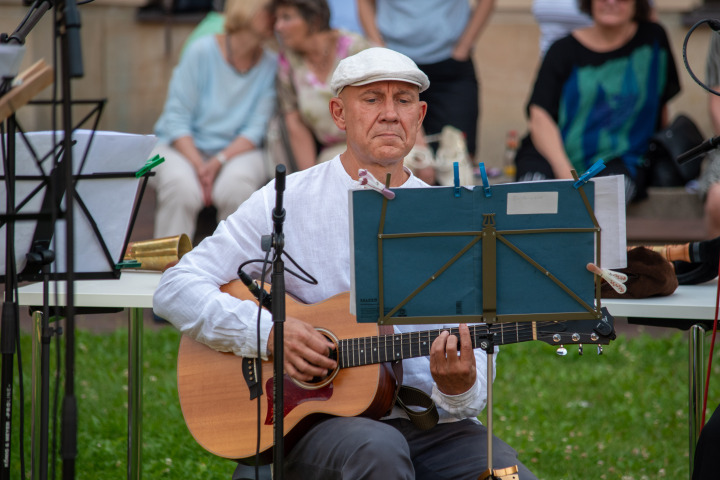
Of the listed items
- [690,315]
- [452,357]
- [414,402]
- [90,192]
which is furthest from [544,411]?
[90,192]

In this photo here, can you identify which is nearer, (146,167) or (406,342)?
(406,342)

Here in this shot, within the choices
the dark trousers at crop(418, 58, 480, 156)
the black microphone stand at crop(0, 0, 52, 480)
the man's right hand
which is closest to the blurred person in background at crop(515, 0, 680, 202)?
the dark trousers at crop(418, 58, 480, 156)

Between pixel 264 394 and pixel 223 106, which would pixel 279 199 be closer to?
pixel 264 394

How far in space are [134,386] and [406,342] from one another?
4.20ft

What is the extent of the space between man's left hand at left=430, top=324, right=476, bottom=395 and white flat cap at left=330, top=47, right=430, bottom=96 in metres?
0.87

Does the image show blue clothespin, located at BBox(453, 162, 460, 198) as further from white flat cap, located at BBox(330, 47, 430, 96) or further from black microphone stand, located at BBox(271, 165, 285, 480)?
white flat cap, located at BBox(330, 47, 430, 96)

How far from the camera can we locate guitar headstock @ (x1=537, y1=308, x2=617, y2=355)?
273 centimetres

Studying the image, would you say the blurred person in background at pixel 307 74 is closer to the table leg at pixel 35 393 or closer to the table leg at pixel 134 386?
the table leg at pixel 134 386

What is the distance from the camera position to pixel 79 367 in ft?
18.0

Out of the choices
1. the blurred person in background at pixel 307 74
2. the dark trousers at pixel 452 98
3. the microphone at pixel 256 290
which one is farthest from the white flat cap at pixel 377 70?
the dark trousers at pixel 452 98

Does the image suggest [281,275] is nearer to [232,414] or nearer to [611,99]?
[232,414]

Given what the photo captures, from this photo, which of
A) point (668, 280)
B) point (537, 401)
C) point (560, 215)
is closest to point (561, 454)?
point (537, 401)

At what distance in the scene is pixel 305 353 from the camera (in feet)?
9.55

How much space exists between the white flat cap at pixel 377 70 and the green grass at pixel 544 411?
1963 mm
